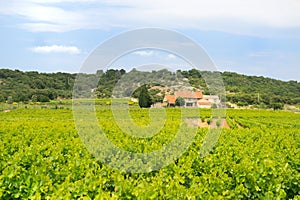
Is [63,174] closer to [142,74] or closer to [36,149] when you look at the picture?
[36,149]

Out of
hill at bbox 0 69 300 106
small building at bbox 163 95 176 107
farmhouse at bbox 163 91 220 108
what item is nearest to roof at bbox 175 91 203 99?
farmhouse at bbox 163 91 220 108

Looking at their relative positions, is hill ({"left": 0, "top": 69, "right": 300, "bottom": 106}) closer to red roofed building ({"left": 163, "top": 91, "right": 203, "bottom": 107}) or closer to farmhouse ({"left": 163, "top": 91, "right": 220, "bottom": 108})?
farmhouse ({"left": 163, "top": 91, "right": 220, "bottom": 108})

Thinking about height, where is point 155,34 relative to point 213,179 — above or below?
above

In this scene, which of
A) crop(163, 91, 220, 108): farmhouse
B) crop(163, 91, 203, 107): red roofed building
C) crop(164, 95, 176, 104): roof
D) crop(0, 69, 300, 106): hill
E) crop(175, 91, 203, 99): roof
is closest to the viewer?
crop(175, 91, 203, 99): roof

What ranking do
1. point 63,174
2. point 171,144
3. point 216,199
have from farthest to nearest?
point 171,144 < point 63,174 < point 216,199

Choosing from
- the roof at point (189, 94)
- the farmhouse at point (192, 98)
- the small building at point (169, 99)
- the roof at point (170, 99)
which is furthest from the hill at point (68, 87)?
the roof at point (189, 94)

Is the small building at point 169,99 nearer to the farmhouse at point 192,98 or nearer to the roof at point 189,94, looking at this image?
the farmhouse at point 192,98

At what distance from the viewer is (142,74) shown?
16016 mm

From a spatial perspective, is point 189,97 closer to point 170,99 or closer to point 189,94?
point 189,94

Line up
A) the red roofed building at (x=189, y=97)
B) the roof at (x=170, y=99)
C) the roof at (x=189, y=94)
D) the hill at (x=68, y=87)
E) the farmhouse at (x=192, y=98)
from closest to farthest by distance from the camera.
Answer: the roof at (x=189, y=94) → the red roofed building at (x=189, y=97) → the farmhouse at (x=192, y=98) → the roof at (x=170, y=99) → the hill at (x=68, y=87)

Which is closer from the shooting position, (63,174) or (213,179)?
(213,179)

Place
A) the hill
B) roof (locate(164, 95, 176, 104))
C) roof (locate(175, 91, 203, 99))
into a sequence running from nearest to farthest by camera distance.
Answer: roof (locate(175, 91, 203, 99)) < roof (locate(164, 95, 176, 104)) < the hill

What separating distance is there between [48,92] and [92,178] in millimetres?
76730

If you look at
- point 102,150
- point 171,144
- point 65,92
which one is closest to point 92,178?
point 102,150
